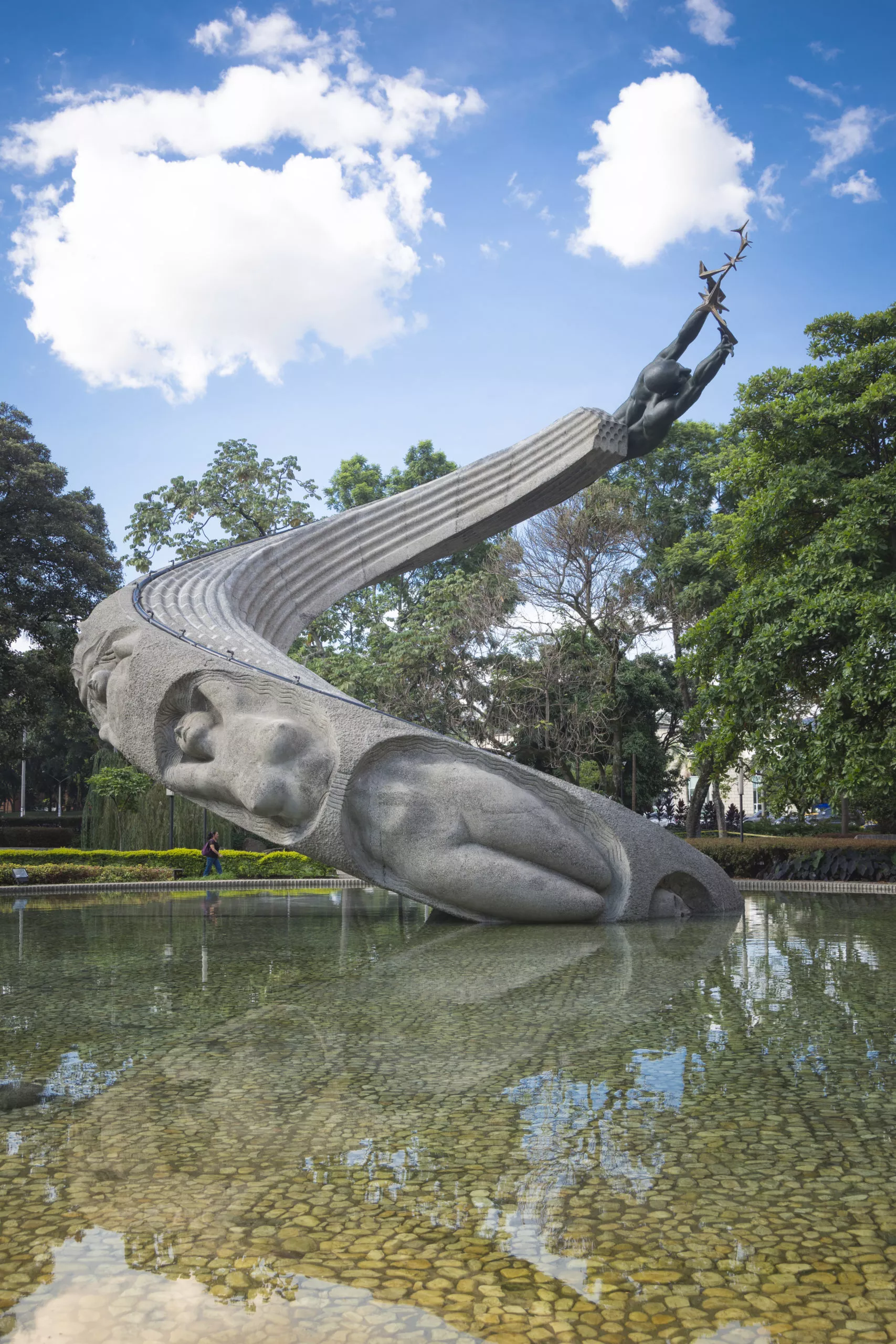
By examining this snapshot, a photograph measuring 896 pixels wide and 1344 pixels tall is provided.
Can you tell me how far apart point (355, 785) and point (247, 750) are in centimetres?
99

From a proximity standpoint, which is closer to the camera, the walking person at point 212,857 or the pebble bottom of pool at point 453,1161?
the pebble bottom of pool at point 453,1161

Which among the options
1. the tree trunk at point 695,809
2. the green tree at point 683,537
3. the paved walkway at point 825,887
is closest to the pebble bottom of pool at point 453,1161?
the paved walkway at point 825,887

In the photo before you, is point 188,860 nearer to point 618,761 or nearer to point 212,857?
point 212,857

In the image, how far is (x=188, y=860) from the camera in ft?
60.3

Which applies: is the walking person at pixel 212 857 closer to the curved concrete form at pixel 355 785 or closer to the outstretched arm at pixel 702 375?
the curved concrete form at pixel 355 785

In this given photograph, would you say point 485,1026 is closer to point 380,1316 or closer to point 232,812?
point 380,1316

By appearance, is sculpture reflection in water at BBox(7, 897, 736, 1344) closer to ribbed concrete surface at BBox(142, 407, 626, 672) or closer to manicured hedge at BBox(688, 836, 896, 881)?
ribbed concrete surface at BBox(142, 407, 626, 672)

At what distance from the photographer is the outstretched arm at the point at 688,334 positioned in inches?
433

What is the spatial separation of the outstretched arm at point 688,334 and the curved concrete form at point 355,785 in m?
5.20

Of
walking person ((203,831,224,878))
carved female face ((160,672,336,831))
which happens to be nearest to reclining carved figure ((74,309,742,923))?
carved female face ((160,672,336,831))

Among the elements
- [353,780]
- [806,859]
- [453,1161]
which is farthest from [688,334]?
[453,1161]

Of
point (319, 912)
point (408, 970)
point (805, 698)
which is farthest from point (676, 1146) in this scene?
point (805, 698)

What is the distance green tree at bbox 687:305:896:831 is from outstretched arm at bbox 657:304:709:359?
262cm

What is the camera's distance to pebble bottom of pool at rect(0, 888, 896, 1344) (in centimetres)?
209
